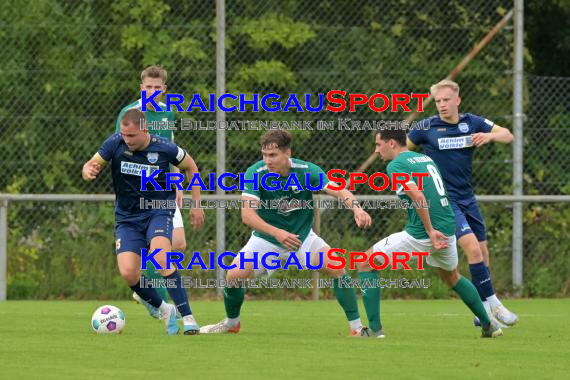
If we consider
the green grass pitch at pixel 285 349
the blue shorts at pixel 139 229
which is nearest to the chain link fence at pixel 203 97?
the green grass pitch at pixel 285 349

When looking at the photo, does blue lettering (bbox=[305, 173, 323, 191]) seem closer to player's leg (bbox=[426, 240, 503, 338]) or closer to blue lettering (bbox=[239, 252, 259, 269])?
blue lettering (bbox=[239, 252, 259, 269])

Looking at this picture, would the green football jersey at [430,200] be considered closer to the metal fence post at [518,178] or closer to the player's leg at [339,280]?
the player's leg at [339,280]

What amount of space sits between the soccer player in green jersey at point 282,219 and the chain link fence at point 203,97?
18.2 ft

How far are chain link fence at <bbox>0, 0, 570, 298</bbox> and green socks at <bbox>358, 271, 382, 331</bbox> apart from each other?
589cm

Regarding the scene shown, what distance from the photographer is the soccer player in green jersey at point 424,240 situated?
9.81m

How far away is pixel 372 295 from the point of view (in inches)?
390

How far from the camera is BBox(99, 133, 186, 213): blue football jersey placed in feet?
33.9

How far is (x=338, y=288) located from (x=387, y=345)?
3.63 ft

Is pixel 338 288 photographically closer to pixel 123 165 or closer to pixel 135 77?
pixel 123 165

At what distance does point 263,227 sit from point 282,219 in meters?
0.35

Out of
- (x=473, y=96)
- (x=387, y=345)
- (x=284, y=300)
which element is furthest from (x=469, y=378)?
(x=473, y=96)

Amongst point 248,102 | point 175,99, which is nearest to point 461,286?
point 248,102

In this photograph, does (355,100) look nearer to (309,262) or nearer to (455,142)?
(455,142)

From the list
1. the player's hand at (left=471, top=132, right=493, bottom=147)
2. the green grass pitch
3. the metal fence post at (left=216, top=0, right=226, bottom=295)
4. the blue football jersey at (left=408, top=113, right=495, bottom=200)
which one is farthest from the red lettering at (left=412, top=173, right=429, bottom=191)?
the metal fence post at (left=216, top=0, right=226, bottom=295)
